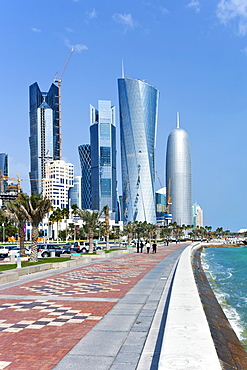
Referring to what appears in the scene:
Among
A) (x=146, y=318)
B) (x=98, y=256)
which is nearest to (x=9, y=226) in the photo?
(x=98, y=256)

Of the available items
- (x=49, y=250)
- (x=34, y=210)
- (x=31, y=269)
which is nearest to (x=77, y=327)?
(x=31, y=269)

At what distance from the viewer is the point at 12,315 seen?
973cm

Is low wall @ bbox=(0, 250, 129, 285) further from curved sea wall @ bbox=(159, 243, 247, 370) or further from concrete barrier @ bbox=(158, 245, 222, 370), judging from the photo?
concrete barrier @ bbox=(158, 245, 222, 370)

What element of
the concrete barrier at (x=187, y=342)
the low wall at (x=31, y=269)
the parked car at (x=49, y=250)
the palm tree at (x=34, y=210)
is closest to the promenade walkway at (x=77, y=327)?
the concrete barrier at (x=187, y=342)

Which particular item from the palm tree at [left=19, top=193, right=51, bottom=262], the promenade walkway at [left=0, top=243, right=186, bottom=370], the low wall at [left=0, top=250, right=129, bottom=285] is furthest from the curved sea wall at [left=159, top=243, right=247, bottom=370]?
the palm tree at [left=19, top=193, right=51, bottom=262]

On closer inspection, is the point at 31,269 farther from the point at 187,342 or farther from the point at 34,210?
the point at 187,342

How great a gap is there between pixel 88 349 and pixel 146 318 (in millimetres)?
2799

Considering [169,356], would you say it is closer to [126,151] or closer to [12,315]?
[12,315]

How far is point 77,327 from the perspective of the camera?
8.32 metres

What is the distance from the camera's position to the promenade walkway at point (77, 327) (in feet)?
20.2

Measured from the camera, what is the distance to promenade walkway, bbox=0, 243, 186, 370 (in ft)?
20.2

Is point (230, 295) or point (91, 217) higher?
point (91, 217)

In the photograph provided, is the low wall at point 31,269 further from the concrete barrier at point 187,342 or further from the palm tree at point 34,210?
the concrete barrier at point 187,342

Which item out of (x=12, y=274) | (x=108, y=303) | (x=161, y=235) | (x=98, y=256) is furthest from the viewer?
(x=161, y=235)
